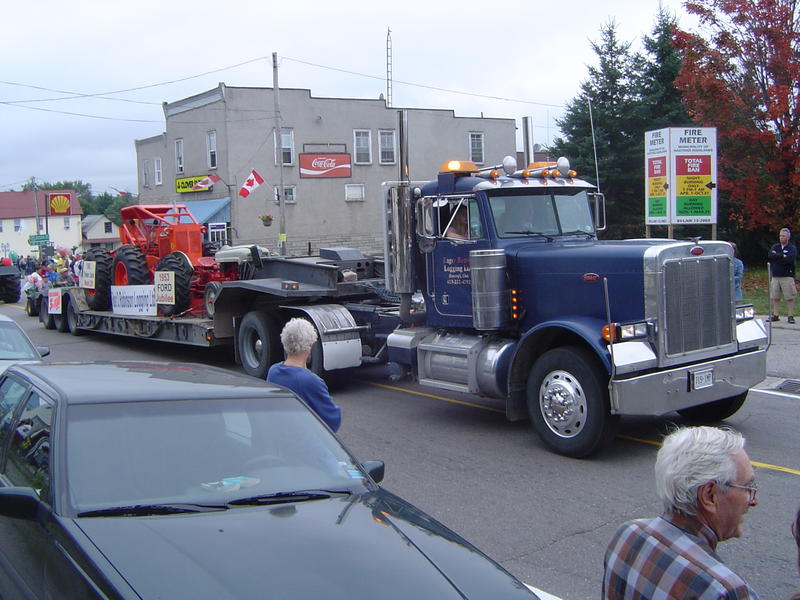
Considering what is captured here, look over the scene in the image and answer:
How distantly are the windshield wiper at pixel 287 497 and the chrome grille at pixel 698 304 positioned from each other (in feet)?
15.1

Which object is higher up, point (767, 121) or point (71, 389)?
point (767, 121)

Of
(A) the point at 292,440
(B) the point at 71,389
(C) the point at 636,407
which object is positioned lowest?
(C) the point at 636,407

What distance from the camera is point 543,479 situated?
278 inches

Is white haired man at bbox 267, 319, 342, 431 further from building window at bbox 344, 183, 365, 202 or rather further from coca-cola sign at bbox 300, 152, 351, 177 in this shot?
building window at bbox 344, 183, 365, 202

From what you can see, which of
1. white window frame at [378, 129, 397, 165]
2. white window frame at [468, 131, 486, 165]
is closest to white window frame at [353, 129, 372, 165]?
white window frame at [378, 129, 397, 165]

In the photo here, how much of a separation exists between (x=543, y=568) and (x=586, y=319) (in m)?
3.16

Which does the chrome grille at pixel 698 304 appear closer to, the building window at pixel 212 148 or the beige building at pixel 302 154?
the beige building at pixel 302 154

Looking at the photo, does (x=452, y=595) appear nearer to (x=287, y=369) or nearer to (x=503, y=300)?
(x=287, y=369)

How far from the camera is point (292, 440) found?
421 centimetres

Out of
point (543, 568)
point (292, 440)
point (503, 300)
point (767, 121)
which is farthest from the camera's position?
point (767, 121)

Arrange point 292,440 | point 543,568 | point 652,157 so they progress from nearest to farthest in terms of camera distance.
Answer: point 292,440, point 543,568, point 652,157

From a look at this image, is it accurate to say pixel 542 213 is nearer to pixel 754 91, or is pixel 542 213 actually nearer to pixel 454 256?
pixel 454 256

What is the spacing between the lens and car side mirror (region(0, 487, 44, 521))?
347cm

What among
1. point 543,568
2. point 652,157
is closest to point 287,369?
point 543,568
